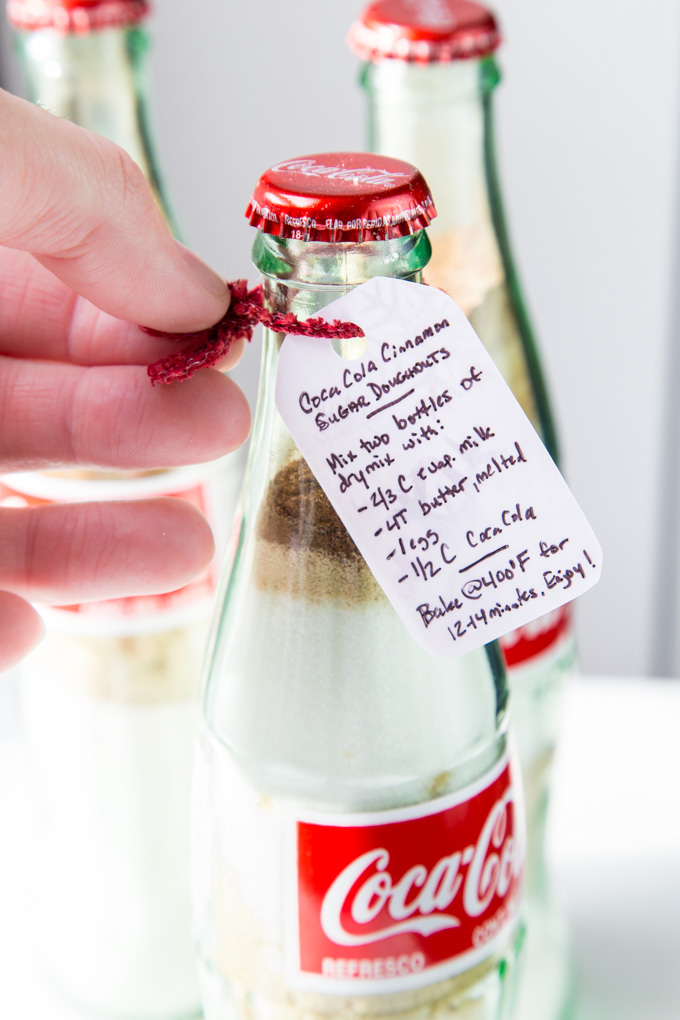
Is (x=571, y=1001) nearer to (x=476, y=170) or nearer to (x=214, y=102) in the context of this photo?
(x=476, y=170)

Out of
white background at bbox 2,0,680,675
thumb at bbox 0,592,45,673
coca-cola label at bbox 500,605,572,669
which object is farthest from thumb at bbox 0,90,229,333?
white background at bbox 2,0,680,675

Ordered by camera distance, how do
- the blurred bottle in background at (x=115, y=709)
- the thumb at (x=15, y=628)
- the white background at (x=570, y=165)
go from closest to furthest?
the thumb at (x=15, y=628)
the blurred bottle in background at (x=115, y=709)
the white background at (x=570, y=165)

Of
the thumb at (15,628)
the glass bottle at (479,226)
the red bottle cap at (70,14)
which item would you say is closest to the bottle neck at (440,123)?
the glass bottle at (479,226)

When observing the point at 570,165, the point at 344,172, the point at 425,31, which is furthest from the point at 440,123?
the point at 570,165

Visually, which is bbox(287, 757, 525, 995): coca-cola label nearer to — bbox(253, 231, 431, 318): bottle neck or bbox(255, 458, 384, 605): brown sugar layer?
bbox(255, 458, 384, 605): brown sugar layer

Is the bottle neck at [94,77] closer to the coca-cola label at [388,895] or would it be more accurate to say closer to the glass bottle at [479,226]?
Answer: the glass bottle at [479,226]

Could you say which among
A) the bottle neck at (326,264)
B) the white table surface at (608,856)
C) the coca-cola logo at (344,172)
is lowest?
the white table surface at (608,856)

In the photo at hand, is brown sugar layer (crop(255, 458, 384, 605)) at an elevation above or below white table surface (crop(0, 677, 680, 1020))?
above
